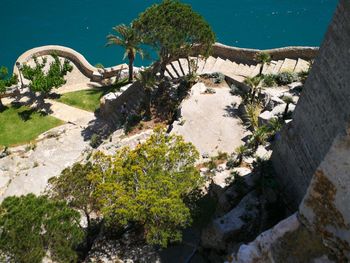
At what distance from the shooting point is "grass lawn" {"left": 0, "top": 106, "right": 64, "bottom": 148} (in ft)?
105

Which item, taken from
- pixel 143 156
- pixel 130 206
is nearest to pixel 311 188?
pixel 130 206

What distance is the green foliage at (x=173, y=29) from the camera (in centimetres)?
2808

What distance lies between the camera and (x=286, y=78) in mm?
27953

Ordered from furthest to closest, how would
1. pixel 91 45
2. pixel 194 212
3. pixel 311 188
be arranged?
1. pixel 91 45
2. pixel 194 212
3. pixel 311 188

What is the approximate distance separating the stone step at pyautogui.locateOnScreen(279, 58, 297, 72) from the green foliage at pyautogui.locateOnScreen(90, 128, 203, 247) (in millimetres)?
14632

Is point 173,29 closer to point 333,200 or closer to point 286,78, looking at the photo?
point 286,78

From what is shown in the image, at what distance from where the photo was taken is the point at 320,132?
614 inches

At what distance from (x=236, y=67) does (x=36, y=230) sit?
22.7m

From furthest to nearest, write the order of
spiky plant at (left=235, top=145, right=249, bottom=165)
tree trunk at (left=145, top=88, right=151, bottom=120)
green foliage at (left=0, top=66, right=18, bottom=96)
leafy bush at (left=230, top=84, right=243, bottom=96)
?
green foliage at (left=0, top=66, right=18, bottom=96) → leafy bush at (left=230, top=84, right=243, bottom=96) → tree trunk at (left=145, top=88, right=151, bottom=120) → spiky plant at (left=235, top=145, right=249, bottom=165)

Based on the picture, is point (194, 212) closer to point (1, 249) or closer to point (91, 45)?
point (1, 249)

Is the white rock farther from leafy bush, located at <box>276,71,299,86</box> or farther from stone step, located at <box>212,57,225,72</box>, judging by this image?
stone step, located at <box>212,57,225,72</box>

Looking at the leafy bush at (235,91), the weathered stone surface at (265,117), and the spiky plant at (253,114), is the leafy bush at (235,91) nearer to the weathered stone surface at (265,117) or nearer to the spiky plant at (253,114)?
the spiky plant at (253,114)

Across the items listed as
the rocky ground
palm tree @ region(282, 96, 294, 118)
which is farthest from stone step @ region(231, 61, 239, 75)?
palm tree @ region(282, 96, 294, 118)

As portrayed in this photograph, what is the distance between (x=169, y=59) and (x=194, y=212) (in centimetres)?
1521
